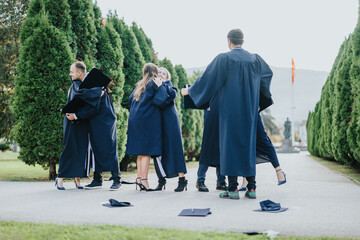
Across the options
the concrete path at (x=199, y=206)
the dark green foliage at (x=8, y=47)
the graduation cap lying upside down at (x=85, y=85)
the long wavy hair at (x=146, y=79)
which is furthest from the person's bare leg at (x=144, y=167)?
A: the dark green foliage at (x=8, y=47)

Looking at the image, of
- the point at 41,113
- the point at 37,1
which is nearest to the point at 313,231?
the point at 41,113

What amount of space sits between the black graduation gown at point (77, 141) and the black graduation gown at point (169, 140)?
42.2 inches

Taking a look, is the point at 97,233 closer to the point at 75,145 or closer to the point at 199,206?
the point at 199,206

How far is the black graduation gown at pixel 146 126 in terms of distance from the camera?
5914 mm

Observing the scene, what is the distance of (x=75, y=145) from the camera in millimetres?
6160

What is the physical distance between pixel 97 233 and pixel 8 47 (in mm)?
19352

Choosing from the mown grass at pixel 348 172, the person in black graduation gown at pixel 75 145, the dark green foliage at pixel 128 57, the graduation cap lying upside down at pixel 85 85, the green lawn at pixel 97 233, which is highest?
the dark green foliage at pixel 128 57

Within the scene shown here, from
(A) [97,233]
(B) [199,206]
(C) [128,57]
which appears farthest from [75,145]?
(C) [128,57]

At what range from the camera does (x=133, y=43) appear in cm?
1224

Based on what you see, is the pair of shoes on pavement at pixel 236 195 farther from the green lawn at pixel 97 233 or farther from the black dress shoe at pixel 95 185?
the black dress shoe at pixel 95 185

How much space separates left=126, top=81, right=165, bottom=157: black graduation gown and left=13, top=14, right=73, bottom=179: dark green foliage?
242 cm

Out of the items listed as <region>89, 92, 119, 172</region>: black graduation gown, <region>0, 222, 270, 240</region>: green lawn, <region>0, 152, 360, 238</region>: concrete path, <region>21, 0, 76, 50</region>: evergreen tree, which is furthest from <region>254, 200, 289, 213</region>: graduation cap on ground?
<region>21, 0, 76, 50</region>: evergreen tree

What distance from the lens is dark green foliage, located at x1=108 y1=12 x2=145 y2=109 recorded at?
11.9m

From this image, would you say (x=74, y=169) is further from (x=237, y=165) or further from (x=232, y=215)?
(x=232, y=215)
